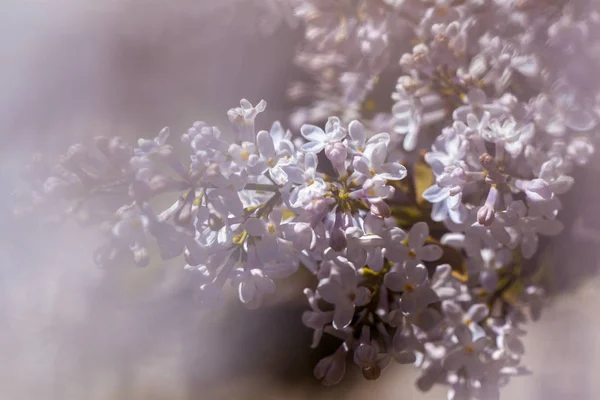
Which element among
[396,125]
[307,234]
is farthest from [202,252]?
[396,125]

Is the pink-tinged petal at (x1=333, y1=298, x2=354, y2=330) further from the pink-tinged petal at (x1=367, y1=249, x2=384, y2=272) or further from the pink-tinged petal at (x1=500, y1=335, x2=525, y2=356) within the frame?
the pink-tinged petal at (x1=500, y1=335, x2=525, y2=356)

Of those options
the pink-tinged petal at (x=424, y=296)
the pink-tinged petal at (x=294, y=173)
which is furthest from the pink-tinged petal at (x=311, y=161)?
the pink-tinged petal at (x=424, y=296)

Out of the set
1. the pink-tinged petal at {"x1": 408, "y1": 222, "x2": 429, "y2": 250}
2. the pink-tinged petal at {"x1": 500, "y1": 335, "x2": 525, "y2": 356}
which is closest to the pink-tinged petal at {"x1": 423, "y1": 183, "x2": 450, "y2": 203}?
the pink-tinged petal at {"x1": 408, "y1": 222, "x2": 429, "y2": 250}

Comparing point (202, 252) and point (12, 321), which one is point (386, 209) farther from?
point (12, 321)

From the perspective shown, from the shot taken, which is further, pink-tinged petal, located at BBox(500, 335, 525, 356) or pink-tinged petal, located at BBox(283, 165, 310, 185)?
pink-tinged petal, located at BBox(500, 335, 525, 356)

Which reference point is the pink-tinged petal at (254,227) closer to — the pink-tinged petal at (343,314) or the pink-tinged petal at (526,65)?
the pink-tinged petal at (343,314)

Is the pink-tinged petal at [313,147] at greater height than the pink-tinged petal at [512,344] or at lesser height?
greater
